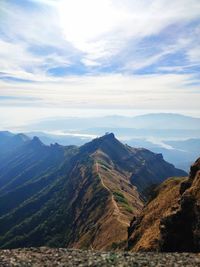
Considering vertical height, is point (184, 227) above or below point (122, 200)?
above

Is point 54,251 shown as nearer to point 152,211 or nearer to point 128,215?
point 152,211

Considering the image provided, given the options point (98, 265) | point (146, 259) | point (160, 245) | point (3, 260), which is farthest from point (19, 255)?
point (160, 245)

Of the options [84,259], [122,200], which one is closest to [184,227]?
[84,259]

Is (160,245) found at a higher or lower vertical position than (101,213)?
higher

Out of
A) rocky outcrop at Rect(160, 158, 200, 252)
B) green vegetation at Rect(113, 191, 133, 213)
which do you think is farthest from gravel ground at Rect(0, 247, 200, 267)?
green vegetation at Rect(113, 191, 133, 213)

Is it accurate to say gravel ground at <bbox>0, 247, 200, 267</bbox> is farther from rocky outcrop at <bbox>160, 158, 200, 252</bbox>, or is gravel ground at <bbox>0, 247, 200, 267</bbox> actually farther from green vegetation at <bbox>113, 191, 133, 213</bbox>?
green vegetation at <bbox>113, 191, 133, 213</bbox>

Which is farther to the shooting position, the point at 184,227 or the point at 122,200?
the point at 122,200

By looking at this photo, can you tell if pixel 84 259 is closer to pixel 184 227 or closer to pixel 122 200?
pixel 184 227

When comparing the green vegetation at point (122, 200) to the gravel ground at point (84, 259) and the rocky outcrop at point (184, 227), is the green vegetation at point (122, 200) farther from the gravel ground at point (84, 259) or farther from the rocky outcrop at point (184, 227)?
the gravel ground at point (84, 259)
